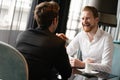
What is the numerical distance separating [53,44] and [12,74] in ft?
1.27

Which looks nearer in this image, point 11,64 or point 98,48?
point 11,64

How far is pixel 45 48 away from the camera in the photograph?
179 cm

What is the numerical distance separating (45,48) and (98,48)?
1.10 metres

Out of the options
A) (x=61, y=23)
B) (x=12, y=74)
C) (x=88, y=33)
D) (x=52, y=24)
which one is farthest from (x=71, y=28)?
(x=12, y=74)

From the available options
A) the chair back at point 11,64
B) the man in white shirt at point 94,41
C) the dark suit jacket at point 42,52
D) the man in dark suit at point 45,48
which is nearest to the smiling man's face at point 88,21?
the man in white shirt at point 94,41

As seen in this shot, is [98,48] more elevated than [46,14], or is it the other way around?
[46,14]

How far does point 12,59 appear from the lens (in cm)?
156

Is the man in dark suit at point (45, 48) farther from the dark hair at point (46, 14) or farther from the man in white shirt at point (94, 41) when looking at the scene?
the man in white shirt at point (94, 41)

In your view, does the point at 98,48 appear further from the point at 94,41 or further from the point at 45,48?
the point at 45,48

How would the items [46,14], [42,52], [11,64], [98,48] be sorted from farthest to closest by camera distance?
[98,48]
[46,14]
[42,52]
[11,64]

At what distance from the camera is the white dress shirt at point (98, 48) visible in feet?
8.36

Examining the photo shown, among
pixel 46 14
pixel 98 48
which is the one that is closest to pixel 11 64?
pixel 46 14

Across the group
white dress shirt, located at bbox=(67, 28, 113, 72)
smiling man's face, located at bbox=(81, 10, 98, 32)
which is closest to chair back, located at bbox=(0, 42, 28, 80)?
white dress shirt, located at bbox=(67, 28, 113, 72)

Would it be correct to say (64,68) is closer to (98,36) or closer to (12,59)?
(12,59)
